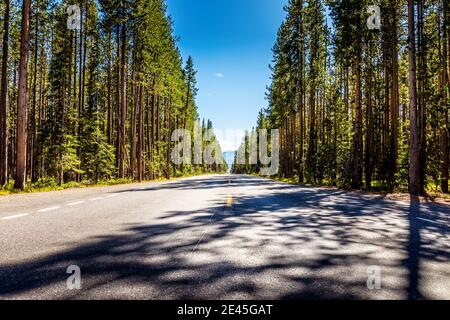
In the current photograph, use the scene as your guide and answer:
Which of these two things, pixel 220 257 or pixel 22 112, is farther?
pixel 22 112

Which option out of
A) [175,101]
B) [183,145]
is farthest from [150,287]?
[183,145]

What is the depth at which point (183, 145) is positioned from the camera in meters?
70.6

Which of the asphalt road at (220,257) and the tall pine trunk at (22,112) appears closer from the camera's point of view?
the asphalt road at (220,257)

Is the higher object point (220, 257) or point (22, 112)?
point (22, 112)

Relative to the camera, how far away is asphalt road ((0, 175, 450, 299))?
9.62 ft

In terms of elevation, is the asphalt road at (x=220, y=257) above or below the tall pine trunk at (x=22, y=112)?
below

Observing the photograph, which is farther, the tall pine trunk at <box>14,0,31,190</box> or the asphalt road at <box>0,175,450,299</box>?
the tall pine trunk at <box>14,0,31,190</box>

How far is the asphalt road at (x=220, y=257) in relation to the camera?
2.93 meters

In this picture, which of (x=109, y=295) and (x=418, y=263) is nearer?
(x=109, y=295)

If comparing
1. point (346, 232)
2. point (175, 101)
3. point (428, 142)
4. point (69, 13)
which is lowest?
point (346, 232)

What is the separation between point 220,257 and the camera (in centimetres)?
404

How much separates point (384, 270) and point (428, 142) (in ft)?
60.6

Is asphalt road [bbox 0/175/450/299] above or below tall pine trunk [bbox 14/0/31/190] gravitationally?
below

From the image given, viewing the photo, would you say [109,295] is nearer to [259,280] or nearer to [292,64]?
[259,280]
